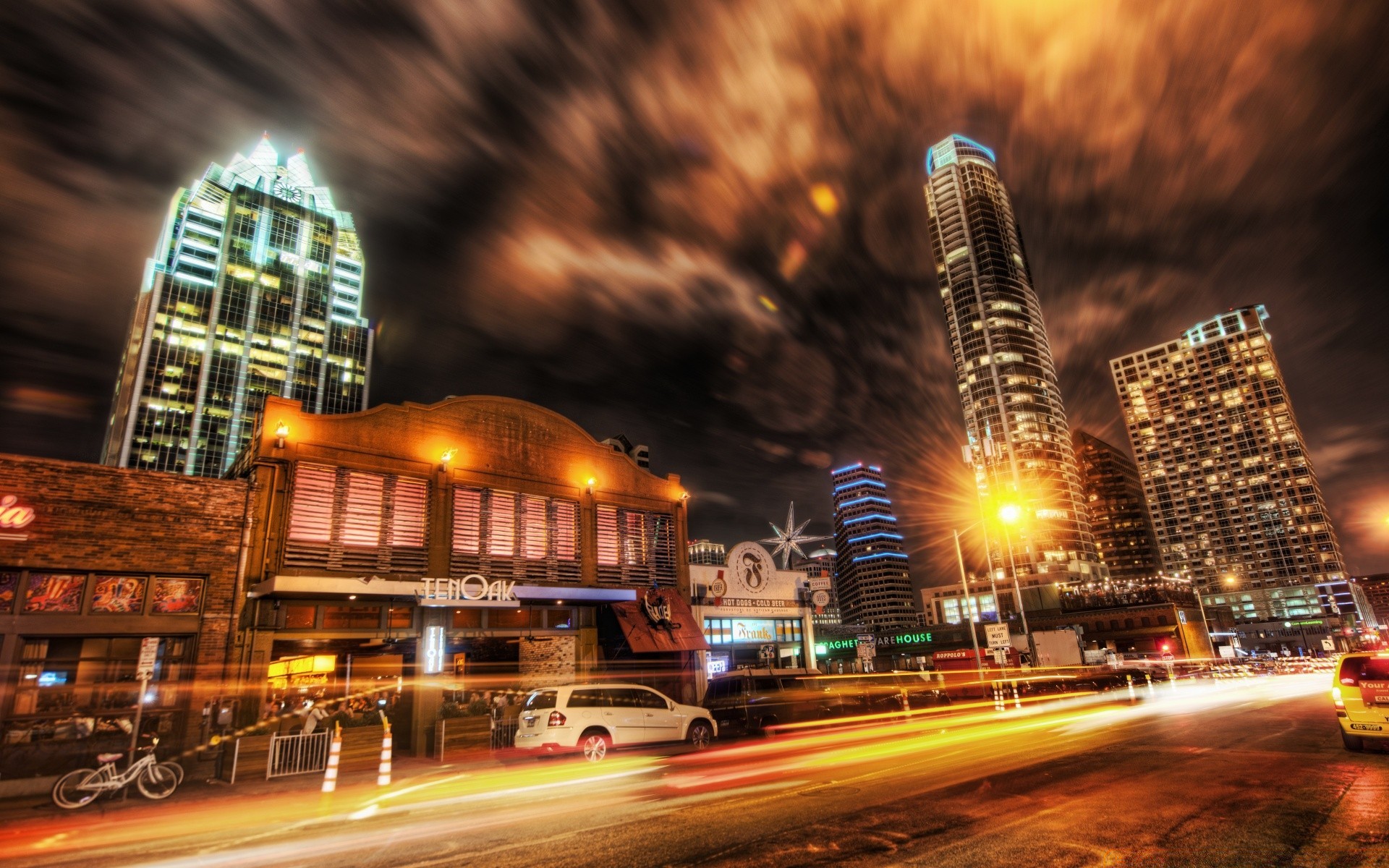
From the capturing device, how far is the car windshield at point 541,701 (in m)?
16.0

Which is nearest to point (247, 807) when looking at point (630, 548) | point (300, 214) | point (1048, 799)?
point (1048, 799)

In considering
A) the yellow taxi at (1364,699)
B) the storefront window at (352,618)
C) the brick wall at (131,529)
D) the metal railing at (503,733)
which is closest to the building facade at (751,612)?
the metal railing at (503,733)

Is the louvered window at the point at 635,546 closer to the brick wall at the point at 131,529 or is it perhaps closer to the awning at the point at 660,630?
the awning at the point at 660,630

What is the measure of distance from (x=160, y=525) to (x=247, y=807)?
31.2ft

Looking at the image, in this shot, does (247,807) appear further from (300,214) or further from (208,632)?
(300,214)

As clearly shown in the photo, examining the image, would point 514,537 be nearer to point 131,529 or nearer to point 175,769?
point 131,529

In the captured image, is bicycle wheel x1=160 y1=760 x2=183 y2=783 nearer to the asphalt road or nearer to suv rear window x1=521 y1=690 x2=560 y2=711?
the asphalt road

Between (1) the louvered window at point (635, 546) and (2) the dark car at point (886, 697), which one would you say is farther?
(1) the louvered window at point (635, 546)

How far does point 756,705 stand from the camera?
22.1m

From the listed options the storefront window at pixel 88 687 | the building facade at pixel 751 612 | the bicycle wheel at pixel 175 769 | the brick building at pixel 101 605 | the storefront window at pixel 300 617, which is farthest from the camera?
the building facade at pixel 751 612

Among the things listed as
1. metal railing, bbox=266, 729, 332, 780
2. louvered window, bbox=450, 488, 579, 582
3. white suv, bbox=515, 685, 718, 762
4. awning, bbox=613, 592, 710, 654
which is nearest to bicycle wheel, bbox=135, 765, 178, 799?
metal railing, bbox=266, 729, 332, 780

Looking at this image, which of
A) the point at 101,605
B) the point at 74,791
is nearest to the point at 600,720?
the point at 74,791

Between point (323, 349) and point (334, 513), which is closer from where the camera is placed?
point (334, 513)

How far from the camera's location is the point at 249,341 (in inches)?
4769
